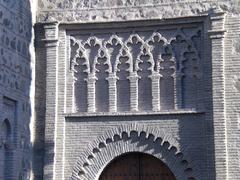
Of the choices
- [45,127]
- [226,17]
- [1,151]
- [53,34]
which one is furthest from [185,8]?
[1,151]

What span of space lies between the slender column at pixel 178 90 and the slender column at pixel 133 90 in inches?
31.3

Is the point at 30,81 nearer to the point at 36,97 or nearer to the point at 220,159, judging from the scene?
the point at 36,97

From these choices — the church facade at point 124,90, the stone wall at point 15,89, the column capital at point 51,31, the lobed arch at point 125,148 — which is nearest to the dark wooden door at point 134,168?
the church facade at point 124,90

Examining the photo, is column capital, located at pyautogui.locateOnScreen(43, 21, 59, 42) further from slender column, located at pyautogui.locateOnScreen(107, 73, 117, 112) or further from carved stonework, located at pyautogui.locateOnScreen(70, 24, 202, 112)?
slender column, located at pyautogui.locateOnScreen(107, 73, 117, 112)

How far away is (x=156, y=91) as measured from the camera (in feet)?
45.8

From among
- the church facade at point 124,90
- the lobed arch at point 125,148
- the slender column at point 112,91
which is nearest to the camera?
the church facade at point 124,90

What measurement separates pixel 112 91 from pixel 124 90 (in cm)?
25

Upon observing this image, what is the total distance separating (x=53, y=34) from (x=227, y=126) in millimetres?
4064

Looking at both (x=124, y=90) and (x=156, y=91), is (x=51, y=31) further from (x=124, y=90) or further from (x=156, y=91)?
(x=156, y=91)

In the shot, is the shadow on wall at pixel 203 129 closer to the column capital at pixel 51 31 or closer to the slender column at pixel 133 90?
the slender column at pixel 133 90

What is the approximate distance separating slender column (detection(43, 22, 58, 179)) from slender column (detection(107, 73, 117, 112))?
43.8 inches

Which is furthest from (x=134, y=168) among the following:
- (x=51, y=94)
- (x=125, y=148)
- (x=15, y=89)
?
(x=15, y=89)

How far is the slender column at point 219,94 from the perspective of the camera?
1325 cm

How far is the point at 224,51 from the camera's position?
13664 mm
